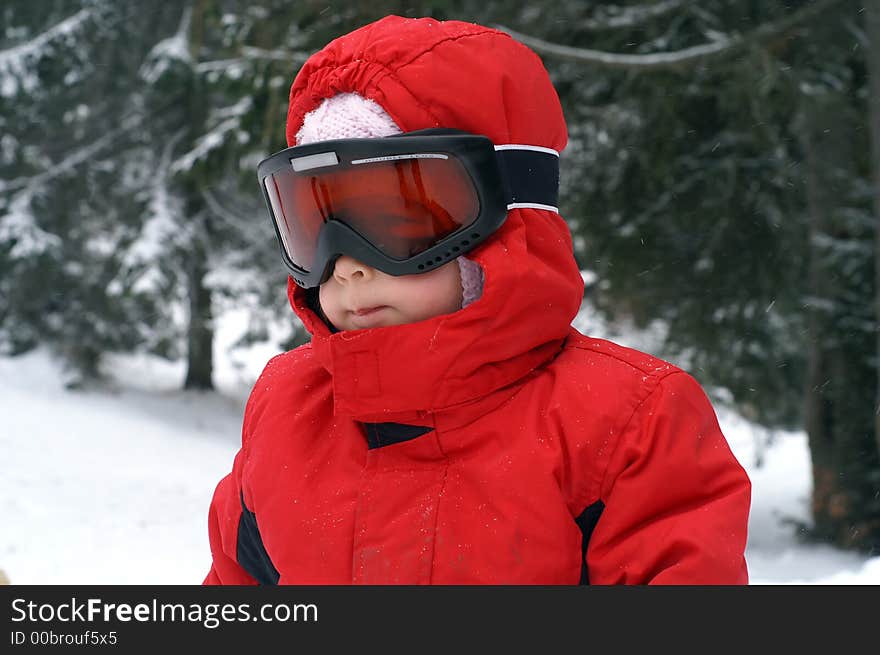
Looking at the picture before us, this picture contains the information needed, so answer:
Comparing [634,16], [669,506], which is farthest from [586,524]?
[634,16]

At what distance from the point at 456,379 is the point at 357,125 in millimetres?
527

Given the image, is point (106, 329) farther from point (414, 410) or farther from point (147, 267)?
point (414, 410)

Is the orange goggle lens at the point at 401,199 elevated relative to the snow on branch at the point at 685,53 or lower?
elevated

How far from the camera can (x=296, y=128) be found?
1.88 metres

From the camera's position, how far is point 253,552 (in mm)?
1902

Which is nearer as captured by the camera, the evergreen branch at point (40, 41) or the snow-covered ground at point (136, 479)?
A: the snow-covered ground at point (136, 479)

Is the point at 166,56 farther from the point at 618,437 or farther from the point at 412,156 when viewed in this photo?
the point at 618,437

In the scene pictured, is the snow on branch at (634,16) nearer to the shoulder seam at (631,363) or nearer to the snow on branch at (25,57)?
the shoulder seam at (631,363)

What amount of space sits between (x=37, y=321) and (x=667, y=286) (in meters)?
11.0

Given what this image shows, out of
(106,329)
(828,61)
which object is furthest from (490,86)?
(106,329)

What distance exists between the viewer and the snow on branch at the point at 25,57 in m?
13.0

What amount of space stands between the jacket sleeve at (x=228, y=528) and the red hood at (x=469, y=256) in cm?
39

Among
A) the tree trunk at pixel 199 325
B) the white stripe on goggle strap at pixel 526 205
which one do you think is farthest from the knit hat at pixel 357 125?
the tree trunk at pixel 199 325

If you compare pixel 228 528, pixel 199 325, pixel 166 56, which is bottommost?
pixel 199 325
